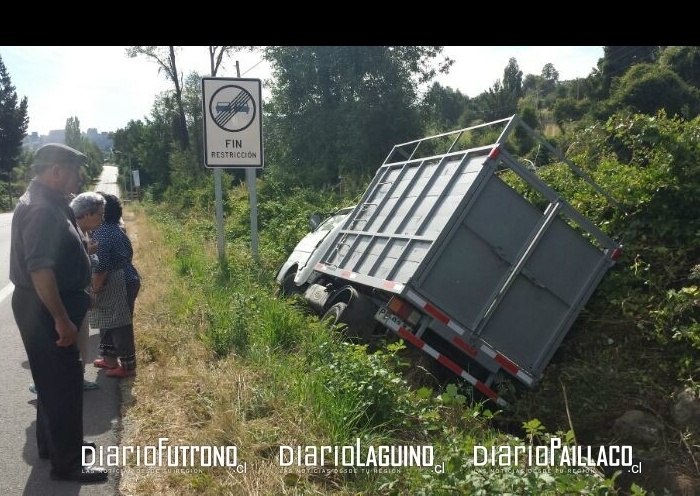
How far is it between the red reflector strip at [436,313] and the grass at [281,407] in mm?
523

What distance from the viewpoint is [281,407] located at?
4.44 metres

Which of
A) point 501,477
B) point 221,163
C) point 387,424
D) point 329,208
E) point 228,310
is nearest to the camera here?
point 501,477

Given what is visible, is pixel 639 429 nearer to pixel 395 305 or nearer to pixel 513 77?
pixel 395 305

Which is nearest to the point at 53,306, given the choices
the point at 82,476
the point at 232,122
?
the point at 82,476

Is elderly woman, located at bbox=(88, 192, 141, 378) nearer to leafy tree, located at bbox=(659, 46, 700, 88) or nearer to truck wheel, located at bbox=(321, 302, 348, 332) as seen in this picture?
truck wheel, located at bbox=(321, 302, 348, 332)

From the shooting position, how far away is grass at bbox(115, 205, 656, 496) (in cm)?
349

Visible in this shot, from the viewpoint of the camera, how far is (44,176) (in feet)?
12.8

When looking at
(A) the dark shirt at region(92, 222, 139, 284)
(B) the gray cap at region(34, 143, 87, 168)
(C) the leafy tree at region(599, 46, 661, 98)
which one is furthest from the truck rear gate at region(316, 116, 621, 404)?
(C) the leafy tree at region(599, 46, 661, 98)

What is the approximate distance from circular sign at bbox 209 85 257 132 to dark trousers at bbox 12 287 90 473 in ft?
20.8

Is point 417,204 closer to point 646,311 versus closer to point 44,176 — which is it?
point 646,311

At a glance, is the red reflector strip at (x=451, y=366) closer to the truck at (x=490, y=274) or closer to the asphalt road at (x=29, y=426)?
the truck at (x=490, y=274)

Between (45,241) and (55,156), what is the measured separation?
0.59 m
